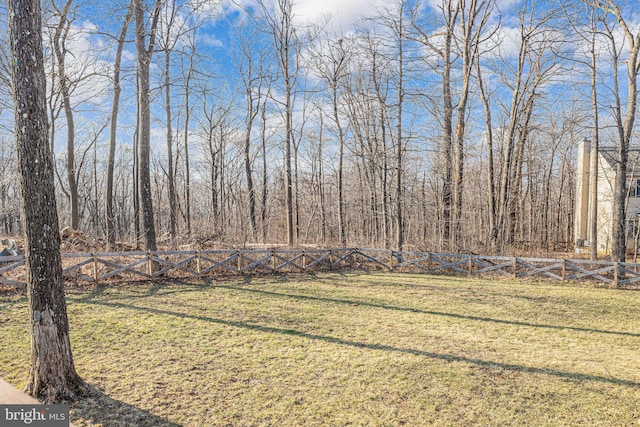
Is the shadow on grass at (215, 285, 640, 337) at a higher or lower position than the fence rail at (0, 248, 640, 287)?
lower

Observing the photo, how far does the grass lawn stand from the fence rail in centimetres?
102

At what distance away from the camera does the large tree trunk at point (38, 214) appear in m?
3.60

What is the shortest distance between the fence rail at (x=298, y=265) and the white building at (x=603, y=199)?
847 cm

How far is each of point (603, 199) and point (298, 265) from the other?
18583 mm

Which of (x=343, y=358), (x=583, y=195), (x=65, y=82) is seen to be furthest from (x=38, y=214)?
(x=583, y=195)

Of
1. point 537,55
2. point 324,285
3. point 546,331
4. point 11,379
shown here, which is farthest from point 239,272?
point 537,55

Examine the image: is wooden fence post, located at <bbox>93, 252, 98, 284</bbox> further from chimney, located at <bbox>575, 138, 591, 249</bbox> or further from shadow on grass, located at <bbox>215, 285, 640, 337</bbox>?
chimney, located at <bbox>575, 138, 591, 249</bbox>

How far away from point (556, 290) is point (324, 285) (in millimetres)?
6900

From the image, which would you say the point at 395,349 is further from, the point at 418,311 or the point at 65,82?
the point at 65,82

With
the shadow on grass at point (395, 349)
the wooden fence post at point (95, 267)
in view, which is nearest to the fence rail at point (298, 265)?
the wooden fence post at point (95, 267)

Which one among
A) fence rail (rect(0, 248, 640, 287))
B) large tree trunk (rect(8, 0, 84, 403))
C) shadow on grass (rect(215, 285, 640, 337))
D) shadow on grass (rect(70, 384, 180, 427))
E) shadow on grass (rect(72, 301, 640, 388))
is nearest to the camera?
shadow on grass (rect(70, 384, 180, 427))

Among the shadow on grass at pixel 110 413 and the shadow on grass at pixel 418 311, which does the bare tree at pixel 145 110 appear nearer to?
the shadow on grass at pixel 418 311

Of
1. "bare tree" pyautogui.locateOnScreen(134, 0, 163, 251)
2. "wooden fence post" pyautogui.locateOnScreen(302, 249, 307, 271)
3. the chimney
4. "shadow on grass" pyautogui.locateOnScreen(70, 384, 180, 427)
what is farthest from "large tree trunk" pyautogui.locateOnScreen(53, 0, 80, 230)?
the chimney

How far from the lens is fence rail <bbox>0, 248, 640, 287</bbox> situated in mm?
9742
